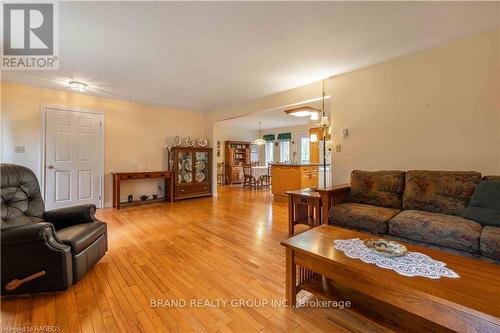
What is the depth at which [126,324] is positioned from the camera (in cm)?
139

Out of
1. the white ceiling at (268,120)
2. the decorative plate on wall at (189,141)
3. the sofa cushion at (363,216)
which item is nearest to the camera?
the sofa cushion at (363,216)

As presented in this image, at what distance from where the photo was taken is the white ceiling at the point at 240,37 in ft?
6.38

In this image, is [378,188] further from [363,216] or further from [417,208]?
[363,216]

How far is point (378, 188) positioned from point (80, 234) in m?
3.19

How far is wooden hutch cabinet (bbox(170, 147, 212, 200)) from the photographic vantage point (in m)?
5.47

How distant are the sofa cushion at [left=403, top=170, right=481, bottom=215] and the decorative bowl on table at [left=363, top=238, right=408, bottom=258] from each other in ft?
4.25

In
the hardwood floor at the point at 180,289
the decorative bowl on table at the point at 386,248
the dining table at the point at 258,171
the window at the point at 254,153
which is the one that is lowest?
the hardwood floor at the point at 180,289

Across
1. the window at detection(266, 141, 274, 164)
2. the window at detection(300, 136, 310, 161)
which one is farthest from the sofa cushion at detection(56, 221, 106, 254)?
the window at detection(266, 141, 274, 164)

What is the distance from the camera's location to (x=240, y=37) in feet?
7.82

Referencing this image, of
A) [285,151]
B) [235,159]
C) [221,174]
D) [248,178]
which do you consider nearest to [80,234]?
Answer: [248,178]

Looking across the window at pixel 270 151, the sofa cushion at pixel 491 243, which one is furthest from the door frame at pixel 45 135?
the window at pixel 270 151

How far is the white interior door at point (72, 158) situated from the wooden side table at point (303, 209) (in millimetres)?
4032

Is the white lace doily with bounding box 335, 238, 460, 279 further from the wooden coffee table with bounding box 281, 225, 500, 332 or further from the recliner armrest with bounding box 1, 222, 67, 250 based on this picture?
the recliner armrest with bounding box 1, 222, 67, 250

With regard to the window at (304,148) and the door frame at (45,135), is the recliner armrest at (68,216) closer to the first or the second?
the door frame at (45,135)
